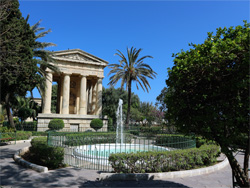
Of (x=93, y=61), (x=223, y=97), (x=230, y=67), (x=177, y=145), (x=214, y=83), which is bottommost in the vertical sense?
(x=177, y=145)

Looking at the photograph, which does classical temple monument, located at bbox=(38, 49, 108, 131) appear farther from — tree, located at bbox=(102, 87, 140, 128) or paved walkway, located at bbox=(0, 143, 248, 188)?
paved walkway, located at bbox=(0, 143, 248, 188)

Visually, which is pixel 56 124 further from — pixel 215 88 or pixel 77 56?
pixel 215 88

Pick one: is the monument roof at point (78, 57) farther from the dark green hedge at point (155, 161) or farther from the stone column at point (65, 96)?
the dark green hedge at point (155, 161)

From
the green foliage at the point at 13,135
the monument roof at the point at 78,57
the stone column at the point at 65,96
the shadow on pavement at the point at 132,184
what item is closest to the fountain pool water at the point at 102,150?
the shadow on pavement at the point at 132,184

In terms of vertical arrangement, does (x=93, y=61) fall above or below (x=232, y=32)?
above

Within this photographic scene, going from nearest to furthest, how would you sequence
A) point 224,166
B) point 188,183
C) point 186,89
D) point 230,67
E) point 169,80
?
point 230,67
point 186,89
point 169,80
point 188,183
point 224,166

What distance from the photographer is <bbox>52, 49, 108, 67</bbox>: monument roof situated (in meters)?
28.0

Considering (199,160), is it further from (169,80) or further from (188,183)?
(169,80)

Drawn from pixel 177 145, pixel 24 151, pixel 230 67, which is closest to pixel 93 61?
pixel 24 151

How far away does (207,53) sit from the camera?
4.30m

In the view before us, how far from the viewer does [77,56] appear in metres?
29.2

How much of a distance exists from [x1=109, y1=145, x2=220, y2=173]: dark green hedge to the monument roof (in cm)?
2371

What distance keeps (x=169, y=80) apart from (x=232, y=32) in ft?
5.83

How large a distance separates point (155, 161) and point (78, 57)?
981 inches
